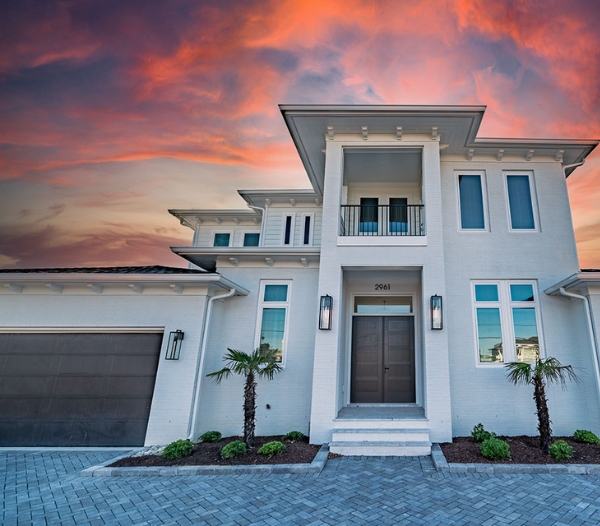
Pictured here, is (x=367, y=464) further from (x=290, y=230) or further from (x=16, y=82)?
(x=16, y=82)

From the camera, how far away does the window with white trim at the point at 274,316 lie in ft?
24.0

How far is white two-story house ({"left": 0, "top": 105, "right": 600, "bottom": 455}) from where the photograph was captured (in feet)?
19.9

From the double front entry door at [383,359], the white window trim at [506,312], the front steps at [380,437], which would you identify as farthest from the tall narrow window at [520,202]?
the front steps at [380,437]

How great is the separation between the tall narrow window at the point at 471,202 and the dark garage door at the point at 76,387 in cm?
780

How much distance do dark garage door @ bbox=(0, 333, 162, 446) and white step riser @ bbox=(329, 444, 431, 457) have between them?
4.03 metres

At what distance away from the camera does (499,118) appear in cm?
951

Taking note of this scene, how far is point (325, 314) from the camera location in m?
6.13

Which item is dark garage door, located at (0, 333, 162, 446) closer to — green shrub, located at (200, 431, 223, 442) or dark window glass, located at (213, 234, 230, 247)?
green shrub, located at (200, 431, 223, 442)

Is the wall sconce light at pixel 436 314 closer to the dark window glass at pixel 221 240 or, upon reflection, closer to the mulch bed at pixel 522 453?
the mulch bed at pixel 522 453

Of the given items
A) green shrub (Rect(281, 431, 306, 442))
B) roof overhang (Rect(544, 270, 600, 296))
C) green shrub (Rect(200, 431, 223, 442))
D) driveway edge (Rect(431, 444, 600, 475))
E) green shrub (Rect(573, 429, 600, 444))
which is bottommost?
green shrub (Rect(200, 431, 223, 442))

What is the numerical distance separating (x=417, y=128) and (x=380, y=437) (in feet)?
21.6

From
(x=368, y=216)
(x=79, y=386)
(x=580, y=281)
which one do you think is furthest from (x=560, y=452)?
(x=79, y=386)

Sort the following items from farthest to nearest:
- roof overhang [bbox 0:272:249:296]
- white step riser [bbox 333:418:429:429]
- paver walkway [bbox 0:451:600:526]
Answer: roof overhang [bbox 0:272:249:296] → white step riser [bbox 333:418:429:429] → paver walkway [bbox 0:451:600:526]

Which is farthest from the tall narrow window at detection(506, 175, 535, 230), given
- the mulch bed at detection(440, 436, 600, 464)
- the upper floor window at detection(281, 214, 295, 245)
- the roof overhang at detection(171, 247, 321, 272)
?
the upper floor window at detection(281, 214, 295, 245)
